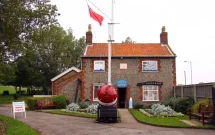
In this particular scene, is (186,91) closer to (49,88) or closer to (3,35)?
(3,35)

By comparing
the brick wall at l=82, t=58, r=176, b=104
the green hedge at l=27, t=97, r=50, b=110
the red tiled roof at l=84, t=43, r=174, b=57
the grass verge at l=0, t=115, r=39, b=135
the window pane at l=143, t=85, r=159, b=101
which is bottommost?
the grass verge at l=0, t=115, r=39, b=135

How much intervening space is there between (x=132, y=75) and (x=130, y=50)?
126 inches

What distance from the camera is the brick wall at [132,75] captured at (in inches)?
1198

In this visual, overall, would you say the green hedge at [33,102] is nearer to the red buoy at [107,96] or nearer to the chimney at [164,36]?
the red buoy at [107,96]

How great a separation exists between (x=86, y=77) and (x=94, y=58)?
2233 millimetres

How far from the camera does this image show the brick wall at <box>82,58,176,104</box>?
30.4m

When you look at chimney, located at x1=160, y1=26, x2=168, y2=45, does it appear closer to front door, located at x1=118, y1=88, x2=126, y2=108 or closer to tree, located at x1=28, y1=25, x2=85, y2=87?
front door, located at x1=118, y1=88, x2=126, y2=108

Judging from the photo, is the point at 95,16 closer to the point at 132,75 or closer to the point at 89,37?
the point at 132,75

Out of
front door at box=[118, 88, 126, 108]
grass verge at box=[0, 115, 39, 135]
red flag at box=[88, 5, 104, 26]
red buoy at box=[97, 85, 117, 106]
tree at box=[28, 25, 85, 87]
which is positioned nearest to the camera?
grass verge at box=[0, 115, 39, 135]

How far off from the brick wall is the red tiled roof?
2.20ft

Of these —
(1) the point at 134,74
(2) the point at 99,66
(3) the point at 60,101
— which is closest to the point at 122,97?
(1) the point at 134,74

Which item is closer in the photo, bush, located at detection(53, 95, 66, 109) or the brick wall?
bush, located at detection(53, 95, 66, 109)

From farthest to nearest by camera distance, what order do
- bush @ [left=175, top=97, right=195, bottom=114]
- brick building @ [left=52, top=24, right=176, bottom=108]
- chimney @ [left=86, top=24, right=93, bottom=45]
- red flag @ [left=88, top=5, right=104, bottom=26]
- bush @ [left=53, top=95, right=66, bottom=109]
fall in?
1. chimney @ [left=86, top=24, right=93, bottom=45]
2. brick building @ [left=52, top=24, right=176, bottom=108]
3. bush @ [left=53, top=95, right=66, bottom=109]
4. bush @ [left=175, top=97, right=195, bottom=114]
5. red flag @ [left=88, top=5, right=104, bottom=26]

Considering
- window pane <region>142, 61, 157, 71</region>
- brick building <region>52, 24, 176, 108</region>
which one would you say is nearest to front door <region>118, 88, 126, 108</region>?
brick building <region>52, 24, 176, 108</region>
